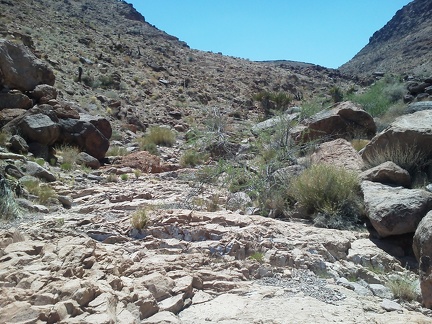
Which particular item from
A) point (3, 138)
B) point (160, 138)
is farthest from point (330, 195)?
point (160, 138)

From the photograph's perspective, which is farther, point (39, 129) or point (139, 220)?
point (39, 129)

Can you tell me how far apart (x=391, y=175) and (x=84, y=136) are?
9175 millimetres

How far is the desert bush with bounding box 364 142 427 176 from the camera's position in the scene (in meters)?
8.18

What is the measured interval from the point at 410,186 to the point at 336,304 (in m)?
4.04

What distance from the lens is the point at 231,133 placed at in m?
14.5

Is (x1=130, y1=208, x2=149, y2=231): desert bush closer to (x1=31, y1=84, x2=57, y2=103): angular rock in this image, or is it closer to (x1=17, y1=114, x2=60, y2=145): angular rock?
(x1=17, y1=114, x2=60, y2=145): angular rock

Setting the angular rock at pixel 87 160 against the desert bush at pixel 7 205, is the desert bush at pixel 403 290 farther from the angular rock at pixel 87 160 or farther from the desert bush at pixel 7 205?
the angular rock at pixel 87 160

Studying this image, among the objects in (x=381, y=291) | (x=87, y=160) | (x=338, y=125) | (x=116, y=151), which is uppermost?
(x=338, y=125)

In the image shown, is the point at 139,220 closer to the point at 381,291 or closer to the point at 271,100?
the point at 381,291

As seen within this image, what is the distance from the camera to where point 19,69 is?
13.9 meters

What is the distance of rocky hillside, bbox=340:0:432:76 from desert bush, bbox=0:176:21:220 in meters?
36.9

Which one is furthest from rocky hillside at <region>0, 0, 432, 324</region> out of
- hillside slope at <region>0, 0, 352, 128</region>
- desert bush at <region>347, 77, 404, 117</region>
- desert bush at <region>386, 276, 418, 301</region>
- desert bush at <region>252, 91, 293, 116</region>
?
desert bush at <region>252, 91, 293, 116</region>

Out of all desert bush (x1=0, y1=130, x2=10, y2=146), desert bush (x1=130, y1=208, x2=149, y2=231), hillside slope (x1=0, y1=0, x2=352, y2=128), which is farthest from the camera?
hillside slope (x1=0, y1=0, x2=352, y2=128)

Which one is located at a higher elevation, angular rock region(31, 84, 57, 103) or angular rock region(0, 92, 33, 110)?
angular rock region(31, 84, 57, 103)
